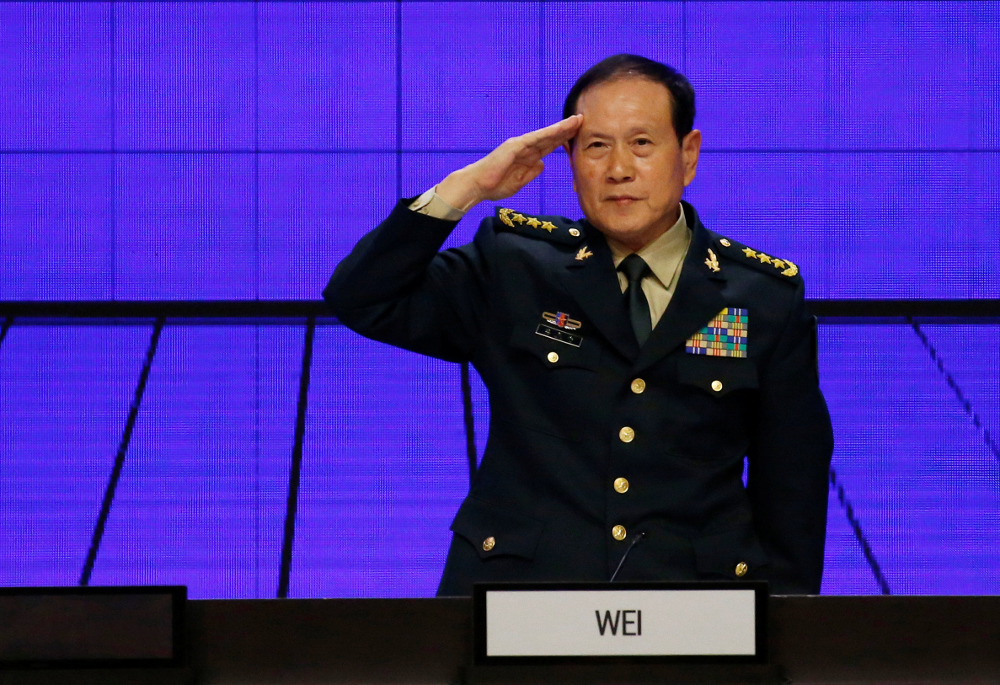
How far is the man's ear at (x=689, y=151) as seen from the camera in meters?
1.42

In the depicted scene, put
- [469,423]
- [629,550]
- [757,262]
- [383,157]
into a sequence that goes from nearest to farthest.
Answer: [629,550], [757,262], [469,423], [383,157]

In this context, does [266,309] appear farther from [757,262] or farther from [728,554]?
[728,554]

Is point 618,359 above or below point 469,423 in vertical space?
above

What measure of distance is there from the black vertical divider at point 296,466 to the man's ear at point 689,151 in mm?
1515

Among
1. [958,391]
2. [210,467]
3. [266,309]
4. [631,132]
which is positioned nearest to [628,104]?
[631,132]

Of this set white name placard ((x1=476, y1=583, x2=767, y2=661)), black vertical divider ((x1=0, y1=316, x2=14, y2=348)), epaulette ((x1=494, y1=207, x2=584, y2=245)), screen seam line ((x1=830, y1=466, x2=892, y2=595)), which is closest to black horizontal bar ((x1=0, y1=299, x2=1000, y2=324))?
black vertical divider ((x1=0, y1=316, x2=14, y2=348))

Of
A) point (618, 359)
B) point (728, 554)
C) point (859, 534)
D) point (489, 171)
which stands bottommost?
point (859, 534)

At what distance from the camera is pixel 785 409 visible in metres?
1.40

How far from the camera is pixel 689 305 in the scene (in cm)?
140

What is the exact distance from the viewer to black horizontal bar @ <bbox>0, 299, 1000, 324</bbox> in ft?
11.1

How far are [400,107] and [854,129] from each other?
4.28 ft

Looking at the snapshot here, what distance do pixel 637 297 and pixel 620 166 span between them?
162mm

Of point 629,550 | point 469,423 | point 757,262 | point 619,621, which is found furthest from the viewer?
point 469,423

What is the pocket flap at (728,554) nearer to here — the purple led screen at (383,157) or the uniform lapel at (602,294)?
the uniform lapel at (602,294)
